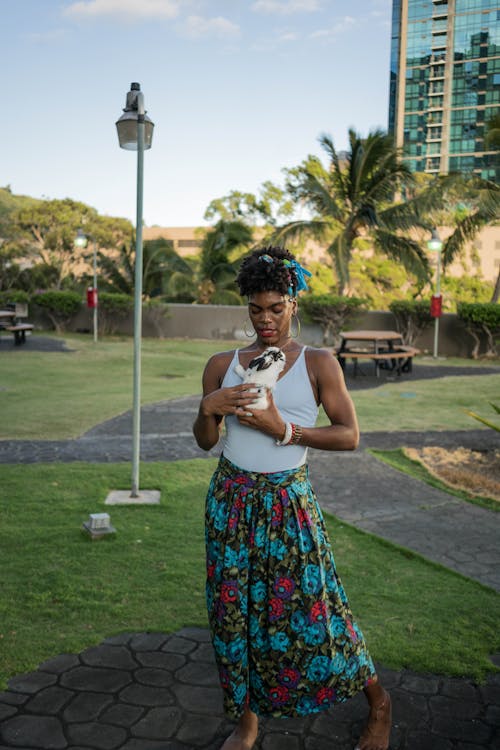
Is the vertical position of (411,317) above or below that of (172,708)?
above

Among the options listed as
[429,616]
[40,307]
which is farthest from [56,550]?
[40,307]

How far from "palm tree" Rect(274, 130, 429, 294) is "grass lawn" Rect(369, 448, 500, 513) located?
14489mm

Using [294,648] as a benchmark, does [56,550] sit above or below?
below

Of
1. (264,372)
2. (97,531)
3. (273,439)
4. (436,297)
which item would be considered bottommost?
(97,531)

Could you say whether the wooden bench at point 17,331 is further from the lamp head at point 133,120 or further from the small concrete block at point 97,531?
the small concrete block at point 97,531

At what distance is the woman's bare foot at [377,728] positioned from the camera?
2.63 meters

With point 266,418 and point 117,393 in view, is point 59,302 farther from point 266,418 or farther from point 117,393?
point 266,418

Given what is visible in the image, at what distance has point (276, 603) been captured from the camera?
2.42 metres

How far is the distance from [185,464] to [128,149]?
3204 mm

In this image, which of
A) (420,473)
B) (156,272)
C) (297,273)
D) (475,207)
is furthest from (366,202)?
(297,273)

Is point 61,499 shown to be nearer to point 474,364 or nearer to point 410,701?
point 410,701

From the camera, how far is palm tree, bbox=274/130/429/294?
22.0m

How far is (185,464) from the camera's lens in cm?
728

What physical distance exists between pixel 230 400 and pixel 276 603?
28.7 inches
